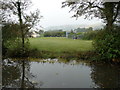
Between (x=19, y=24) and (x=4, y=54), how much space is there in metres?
2.27

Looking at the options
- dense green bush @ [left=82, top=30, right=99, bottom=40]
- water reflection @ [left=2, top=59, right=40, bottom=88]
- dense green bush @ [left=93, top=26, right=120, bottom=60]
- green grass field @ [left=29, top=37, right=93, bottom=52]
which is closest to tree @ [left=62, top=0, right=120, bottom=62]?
dense green bush @ [left=93, top=26, right=120, bottom=60]

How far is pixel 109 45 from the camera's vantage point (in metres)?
5.93

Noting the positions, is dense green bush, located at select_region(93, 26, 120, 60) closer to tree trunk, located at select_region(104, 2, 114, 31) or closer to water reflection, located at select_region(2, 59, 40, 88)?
tree trunk, located at select_region(104, 2, 114, 31)

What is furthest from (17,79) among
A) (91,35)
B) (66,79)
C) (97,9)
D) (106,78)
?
(91,35)

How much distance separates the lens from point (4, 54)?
7738mm

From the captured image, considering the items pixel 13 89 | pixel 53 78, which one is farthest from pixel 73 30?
pixel 13 89

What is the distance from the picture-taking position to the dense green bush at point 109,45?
5832mm

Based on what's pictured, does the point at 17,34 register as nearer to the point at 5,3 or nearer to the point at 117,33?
the point at 5,3

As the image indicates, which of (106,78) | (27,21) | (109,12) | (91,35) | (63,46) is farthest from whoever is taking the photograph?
(91,35)

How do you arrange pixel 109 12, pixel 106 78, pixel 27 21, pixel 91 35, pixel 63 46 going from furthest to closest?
pixel 91 35, pixel 63 46, pixel 27 21, pixel 109 12, pixel 106 78

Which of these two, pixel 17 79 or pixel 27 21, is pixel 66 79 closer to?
pixel 17 79

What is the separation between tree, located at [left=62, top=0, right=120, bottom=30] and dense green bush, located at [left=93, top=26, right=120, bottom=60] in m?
0.72

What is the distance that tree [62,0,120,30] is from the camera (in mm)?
6816

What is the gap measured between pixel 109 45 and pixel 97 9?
2.82 metres
